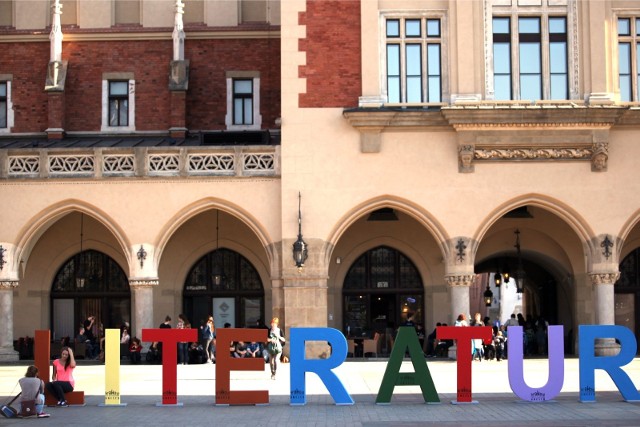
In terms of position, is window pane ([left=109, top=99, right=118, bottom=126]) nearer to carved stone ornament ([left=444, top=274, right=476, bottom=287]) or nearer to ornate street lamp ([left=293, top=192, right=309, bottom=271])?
ornate street lamp ([left=293, top=192, right=309, bottom=271])

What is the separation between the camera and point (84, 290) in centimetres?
3284

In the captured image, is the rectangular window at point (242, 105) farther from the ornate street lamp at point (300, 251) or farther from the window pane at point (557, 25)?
the window pane at point (557, 25)

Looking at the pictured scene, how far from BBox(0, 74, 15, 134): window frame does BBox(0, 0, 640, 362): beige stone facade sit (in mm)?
4577

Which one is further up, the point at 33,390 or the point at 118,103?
the point at 118,103

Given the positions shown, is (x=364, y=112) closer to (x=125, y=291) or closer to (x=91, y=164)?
(x=91, y=164)

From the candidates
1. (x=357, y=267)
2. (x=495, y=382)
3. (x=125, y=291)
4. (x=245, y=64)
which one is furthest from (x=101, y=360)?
(x=495, y=382)

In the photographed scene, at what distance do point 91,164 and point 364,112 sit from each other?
718cm

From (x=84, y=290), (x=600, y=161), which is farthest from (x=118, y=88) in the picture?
(x=600, y=161)

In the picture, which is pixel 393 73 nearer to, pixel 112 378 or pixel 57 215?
pixel 57 215

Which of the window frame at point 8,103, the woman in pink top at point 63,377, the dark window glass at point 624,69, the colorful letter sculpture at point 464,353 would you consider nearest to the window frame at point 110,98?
the window frame at point 8,103

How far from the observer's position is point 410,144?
93.5 ft

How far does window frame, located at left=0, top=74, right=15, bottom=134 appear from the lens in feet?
109

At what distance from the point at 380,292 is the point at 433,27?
26.1ft

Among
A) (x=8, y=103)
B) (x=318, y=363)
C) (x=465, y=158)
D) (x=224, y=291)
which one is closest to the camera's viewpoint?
(x=318, y=363)
